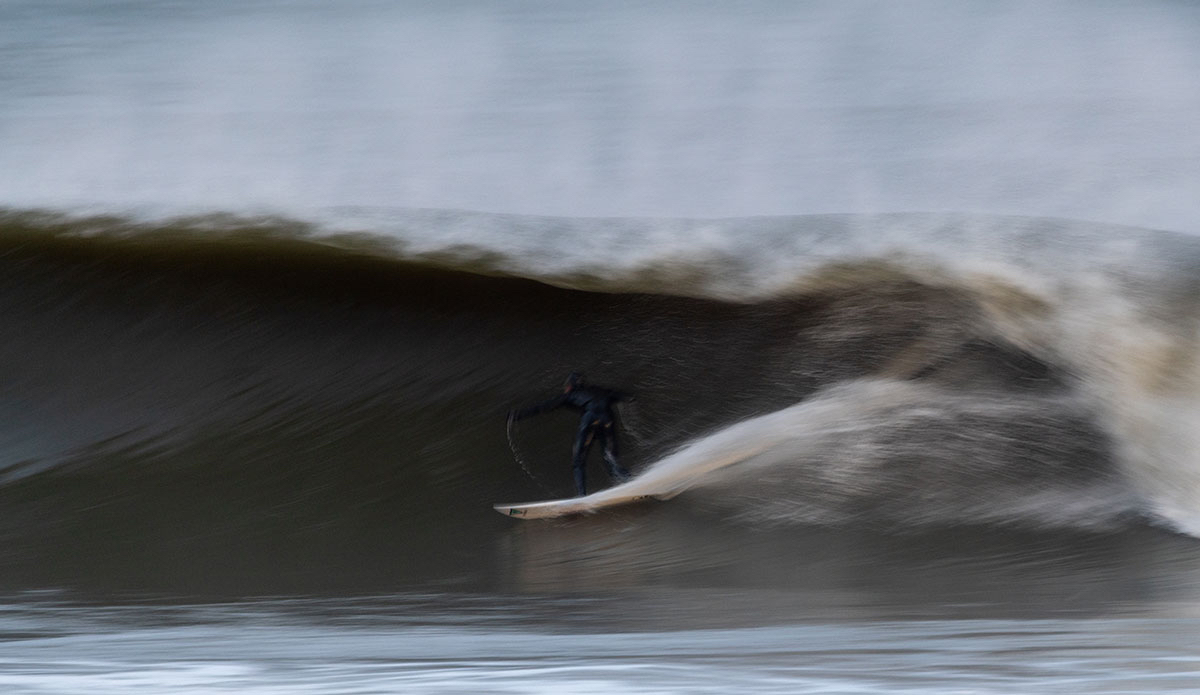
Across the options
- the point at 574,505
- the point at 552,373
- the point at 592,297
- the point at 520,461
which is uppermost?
the point at 592,297

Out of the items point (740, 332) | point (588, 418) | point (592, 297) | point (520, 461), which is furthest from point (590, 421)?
point (740, 332)

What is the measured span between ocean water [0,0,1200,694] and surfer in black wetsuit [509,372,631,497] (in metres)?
0.11

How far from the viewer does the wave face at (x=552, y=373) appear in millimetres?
3516

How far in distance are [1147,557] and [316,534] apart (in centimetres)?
250

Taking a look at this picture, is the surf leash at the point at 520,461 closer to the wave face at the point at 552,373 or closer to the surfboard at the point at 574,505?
the wave face at the point at 552,373

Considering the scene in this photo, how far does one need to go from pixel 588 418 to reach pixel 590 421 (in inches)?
0.5

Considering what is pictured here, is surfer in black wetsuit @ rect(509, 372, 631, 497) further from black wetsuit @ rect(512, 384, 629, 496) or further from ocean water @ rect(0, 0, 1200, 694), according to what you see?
ocean water @ rect(0, 0, 1200, 694)

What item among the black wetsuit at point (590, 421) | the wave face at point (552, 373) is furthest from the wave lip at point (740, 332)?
the black wetsuit at point (590, 421)

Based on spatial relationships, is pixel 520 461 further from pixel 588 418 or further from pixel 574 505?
pixel 574 505

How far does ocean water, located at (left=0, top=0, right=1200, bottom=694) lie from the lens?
336cm

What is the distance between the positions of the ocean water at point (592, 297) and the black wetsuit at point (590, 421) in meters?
0.11

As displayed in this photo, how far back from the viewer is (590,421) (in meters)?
3.93

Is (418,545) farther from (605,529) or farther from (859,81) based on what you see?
(859,81)

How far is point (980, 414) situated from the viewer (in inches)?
148
